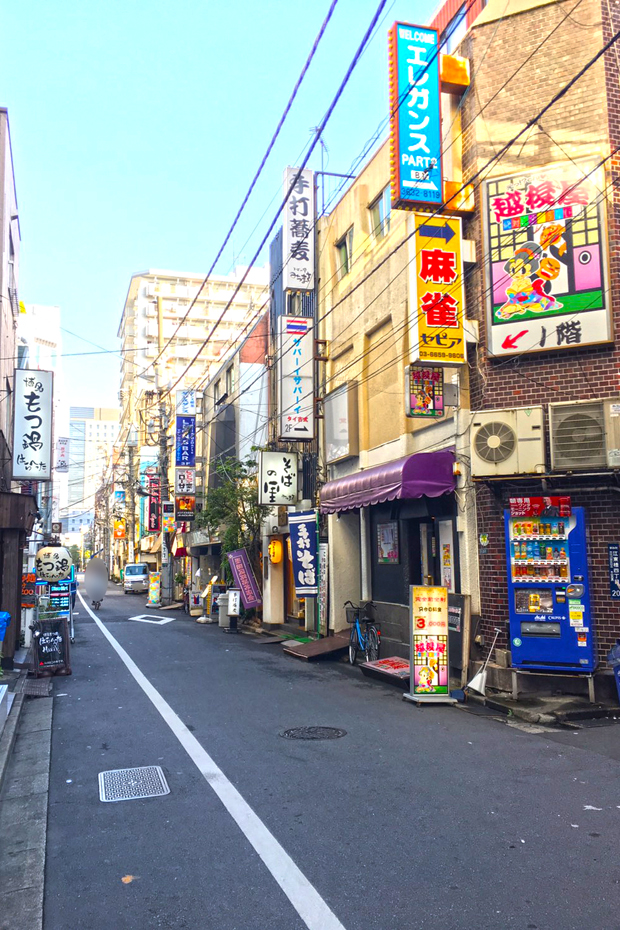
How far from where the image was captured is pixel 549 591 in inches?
448

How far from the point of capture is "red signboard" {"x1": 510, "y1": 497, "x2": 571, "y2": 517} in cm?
1128

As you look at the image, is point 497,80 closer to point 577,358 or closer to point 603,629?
point 577,358

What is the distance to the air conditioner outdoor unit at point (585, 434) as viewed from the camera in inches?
423

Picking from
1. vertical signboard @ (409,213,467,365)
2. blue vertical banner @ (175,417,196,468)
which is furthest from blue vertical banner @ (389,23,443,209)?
blue vertical banner @ (175,417,196,468)

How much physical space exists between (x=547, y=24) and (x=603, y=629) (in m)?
9.87

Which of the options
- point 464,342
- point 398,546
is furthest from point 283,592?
point 464,342

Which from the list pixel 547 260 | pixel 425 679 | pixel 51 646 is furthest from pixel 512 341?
pixel 51 646

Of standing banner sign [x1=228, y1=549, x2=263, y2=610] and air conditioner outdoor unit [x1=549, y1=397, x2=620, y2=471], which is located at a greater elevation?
air conditioner outdoor unit [x1=549, y1=397, x2=620, y2=471]

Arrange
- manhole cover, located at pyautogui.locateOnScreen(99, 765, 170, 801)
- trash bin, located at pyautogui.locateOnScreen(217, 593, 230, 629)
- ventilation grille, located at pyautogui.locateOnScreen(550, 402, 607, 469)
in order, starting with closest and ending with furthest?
manhole cover, located at pyautogui.locateOnScreen(99, 765, 170, 801) → ventilation grille, located at pyautogui.locateOnScreen(550, 402, 607, 469) → trash bin, located at pyautogui.locateOnScreen(217, 593, 230, 629)

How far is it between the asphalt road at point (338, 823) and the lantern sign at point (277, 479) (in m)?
10.5

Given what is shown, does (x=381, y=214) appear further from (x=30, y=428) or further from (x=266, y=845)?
(x=266, y=845)

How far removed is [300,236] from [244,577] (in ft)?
37.1

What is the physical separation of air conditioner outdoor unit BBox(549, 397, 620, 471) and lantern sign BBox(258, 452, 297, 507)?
11250 millimetres

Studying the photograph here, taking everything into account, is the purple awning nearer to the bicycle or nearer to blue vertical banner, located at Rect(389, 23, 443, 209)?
the bicycle
